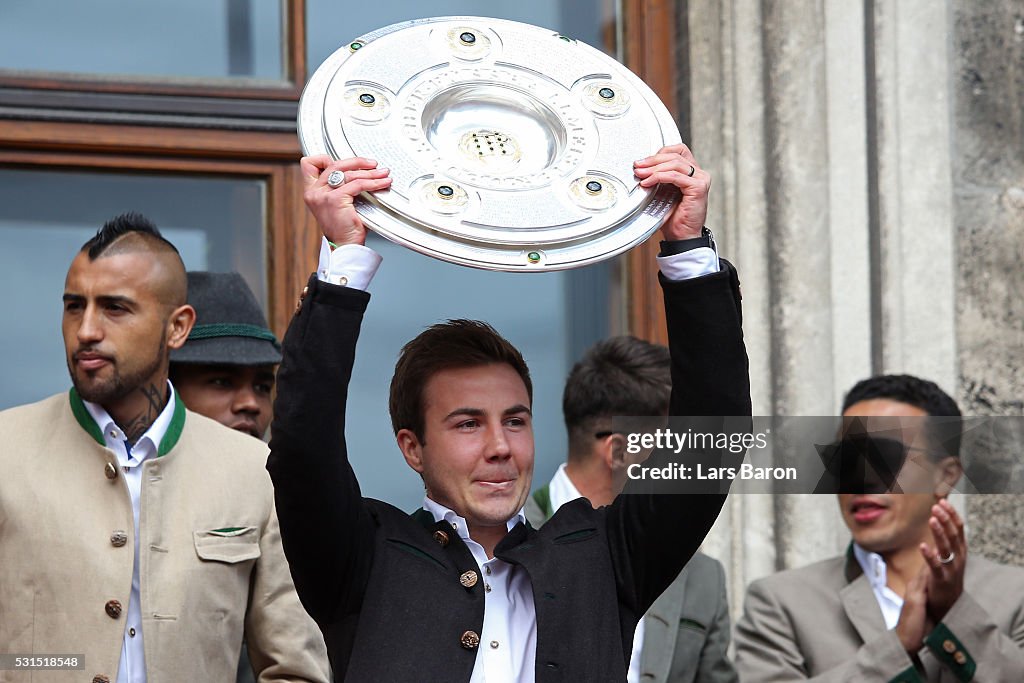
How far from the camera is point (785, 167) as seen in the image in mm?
4910

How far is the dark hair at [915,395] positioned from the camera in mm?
4441

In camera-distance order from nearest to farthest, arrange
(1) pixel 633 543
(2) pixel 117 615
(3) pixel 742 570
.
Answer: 1. (1) pixel 633 543
2. (2) pixel 117 615
3. (3) pixel 742 570

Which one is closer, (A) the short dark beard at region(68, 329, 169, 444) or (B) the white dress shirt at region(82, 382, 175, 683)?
(B) the white dress shirt at region(82, 382, 175, 683)

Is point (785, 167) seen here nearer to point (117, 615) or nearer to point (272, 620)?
point (272, 620)

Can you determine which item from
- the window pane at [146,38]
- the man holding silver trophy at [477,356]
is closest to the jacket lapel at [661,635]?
the man holding silver trophy at [477,356]

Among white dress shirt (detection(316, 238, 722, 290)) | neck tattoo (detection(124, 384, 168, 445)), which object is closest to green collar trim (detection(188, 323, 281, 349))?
A: neck tattoo (detection(124, 384, 168, 445))

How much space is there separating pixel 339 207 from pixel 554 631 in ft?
2.61

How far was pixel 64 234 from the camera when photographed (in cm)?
468

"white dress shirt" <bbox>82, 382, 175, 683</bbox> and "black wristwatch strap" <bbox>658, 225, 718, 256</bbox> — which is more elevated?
"black wristwatch strap" <bbox>658, 225, 718, 256</bbox>

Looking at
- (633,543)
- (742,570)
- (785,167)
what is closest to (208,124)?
(785,167)

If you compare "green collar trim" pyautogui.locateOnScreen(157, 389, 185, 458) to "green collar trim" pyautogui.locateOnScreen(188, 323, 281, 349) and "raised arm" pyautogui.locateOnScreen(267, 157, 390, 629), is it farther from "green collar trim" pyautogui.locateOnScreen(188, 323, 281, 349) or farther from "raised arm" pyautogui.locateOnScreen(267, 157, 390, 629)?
"raised arm" pyautogui.locateOnScreen(267, 157, 390, 629)

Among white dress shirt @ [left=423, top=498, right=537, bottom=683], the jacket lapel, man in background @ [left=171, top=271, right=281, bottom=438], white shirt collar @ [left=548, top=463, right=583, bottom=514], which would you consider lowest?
the jacket lapel

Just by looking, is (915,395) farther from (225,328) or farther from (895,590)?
(225,328)

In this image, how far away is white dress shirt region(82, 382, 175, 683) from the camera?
341cm
